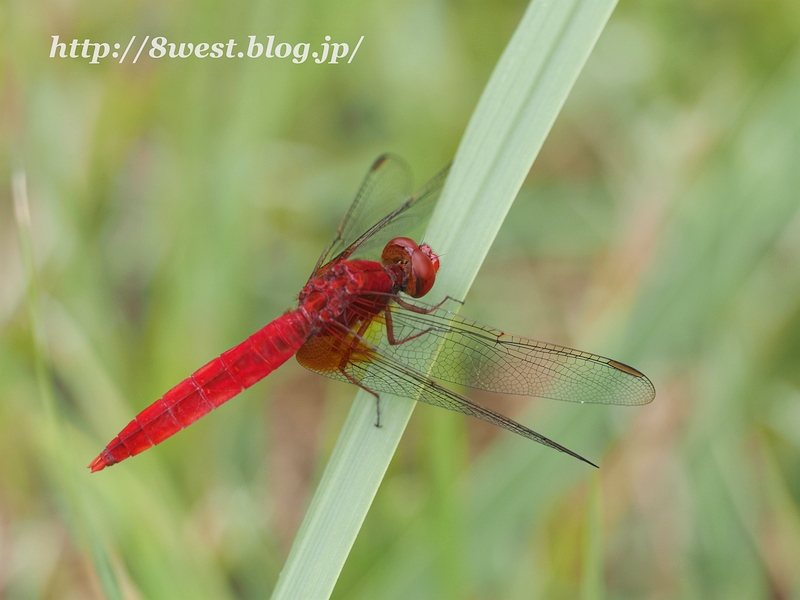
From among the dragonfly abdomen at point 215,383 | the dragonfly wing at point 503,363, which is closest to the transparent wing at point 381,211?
the dragonfly abdomen at point 215,383

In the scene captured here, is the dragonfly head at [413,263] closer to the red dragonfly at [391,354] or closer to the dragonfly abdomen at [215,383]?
the red dragonfly at [391,354]

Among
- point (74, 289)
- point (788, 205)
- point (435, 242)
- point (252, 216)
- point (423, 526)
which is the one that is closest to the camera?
point (435, 242)

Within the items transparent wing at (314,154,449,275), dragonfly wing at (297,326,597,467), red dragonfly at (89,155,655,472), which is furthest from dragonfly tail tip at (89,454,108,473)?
transparent wing at (314,154,449,275)

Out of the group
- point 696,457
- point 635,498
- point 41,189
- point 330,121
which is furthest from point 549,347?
point 41,189

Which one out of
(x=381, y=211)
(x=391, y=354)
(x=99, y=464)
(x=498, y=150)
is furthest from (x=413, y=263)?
(x=99, y=464)

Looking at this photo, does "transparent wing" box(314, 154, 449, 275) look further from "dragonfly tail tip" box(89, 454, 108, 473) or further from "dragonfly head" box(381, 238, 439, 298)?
"dragonfly tail tip" box(89, 454, 108, 473)

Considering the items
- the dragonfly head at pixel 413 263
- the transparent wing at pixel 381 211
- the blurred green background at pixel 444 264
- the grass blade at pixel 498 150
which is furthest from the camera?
the transparent wing at pixel 381 211

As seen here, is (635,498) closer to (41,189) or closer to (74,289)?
(74,289)
